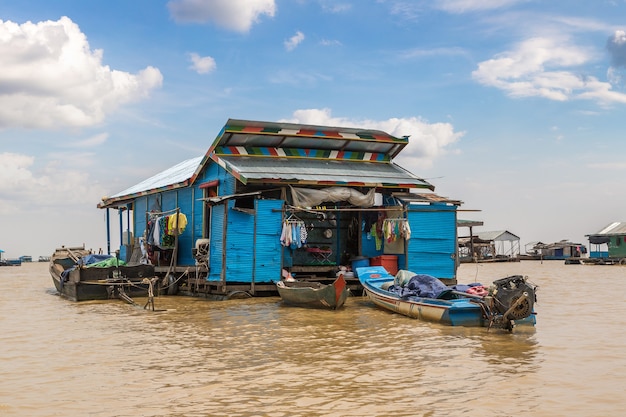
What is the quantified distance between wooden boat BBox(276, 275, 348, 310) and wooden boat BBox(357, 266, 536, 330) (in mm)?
1022

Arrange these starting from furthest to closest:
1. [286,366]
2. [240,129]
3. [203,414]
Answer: [240,129]
[286,366]
[203,414]

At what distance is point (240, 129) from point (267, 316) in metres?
6.34

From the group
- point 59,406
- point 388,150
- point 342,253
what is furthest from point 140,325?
point 388,150

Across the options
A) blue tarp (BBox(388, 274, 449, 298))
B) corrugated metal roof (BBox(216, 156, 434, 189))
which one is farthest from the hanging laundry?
blue tarp (BBox(388, 274, 449, 298))

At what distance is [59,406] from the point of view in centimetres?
677

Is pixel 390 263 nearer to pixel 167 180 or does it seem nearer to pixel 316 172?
pixel 316 172

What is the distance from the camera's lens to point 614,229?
51.9m

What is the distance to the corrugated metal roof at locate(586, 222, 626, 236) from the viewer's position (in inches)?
1982

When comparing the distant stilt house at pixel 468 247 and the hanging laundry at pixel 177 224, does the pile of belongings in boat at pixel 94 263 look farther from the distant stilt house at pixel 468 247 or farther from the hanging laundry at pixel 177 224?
the distant stilt house at pixel 468 247

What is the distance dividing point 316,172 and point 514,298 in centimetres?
858

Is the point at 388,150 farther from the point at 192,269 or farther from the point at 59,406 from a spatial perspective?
the point at 59,406

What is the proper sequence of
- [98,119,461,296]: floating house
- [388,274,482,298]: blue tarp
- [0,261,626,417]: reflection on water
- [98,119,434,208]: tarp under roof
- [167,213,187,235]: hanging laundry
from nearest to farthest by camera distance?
[0,261,626,417]: reflection on water, [388,274,482,298]: blue tarp, [98,119,461,296]: floating house, [98,119,434,208]: tarp under roof, [167,213,187,235]: hanging laundry

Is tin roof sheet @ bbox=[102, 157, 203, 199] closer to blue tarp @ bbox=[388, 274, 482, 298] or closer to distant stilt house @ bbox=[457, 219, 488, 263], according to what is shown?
blue tarp @ bbox=[388, 274, 482, 298]

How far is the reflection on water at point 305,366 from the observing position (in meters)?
6.70
